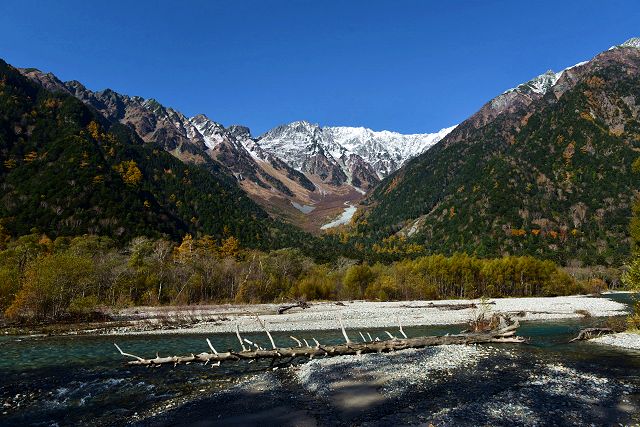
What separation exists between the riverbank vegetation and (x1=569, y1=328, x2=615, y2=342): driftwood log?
64047 mm

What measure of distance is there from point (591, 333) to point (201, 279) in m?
79.2

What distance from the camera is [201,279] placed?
3900 inches

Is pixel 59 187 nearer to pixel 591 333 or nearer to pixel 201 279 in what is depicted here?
pixel 201 279

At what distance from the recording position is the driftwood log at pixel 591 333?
39.6 metres

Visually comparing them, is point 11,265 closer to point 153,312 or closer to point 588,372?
point 153,312

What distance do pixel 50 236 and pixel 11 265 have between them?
76.5 m

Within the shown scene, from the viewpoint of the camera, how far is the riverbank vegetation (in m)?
62.4

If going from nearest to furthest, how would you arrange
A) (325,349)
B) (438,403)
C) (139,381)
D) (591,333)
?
(438,403)
(139,381)
(325,349)
(591,333)

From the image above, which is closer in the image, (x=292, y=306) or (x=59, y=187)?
(x=292, y=306)

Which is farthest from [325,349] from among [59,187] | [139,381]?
[59,187]

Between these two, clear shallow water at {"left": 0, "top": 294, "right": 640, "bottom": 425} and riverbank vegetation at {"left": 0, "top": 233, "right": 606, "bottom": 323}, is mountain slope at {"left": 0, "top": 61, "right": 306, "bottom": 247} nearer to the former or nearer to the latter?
riverbank vegetation at {"left": 0, "top": 233, "right": 606, "bottom": 323}

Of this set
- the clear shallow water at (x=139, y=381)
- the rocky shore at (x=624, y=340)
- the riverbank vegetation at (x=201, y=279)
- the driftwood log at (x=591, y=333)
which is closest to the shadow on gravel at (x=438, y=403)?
the clear shallow water at (x=139, y=381)

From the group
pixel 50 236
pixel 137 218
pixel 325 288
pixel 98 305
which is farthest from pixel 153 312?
pixel 137 218

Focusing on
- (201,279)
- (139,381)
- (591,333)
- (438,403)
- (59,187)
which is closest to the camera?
(438,403)
